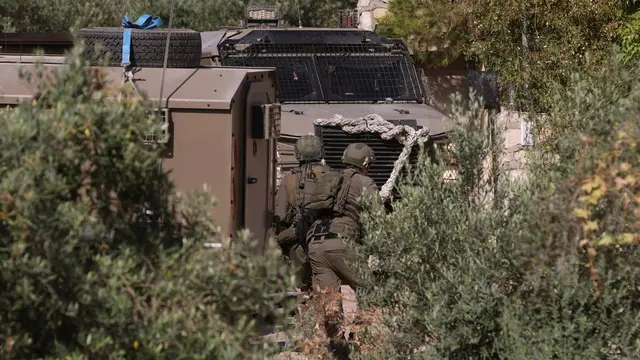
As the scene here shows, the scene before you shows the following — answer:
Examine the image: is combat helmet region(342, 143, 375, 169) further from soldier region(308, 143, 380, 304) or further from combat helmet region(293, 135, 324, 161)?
combat helmet region(293, 135, 324, 161)

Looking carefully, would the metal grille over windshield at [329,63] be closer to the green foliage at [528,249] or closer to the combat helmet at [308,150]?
the combat helmet at [308,150]

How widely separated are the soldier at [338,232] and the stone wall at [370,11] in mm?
10851

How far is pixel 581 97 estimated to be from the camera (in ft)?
18.0

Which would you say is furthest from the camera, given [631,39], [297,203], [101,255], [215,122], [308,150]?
[631,39]

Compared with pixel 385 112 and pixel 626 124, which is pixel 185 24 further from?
pixel 626 124

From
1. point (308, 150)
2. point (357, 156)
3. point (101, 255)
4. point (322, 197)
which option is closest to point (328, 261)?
point (322, 197)

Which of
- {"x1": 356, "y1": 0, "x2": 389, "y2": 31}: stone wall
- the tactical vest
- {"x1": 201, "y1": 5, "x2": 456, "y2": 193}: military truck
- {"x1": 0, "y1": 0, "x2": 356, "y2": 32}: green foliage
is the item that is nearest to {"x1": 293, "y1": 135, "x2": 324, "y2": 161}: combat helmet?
the tactical vest

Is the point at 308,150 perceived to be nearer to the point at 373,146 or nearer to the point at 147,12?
the point at 373,146

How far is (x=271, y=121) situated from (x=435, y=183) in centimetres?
268

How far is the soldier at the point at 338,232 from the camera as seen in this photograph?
841 cm

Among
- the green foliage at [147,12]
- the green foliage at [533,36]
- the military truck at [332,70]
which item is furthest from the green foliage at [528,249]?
the green foliage at [147,12]

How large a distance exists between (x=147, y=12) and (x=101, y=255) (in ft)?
67.2

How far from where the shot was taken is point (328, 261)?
8523 mm

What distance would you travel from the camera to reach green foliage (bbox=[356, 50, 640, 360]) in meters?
4.91
